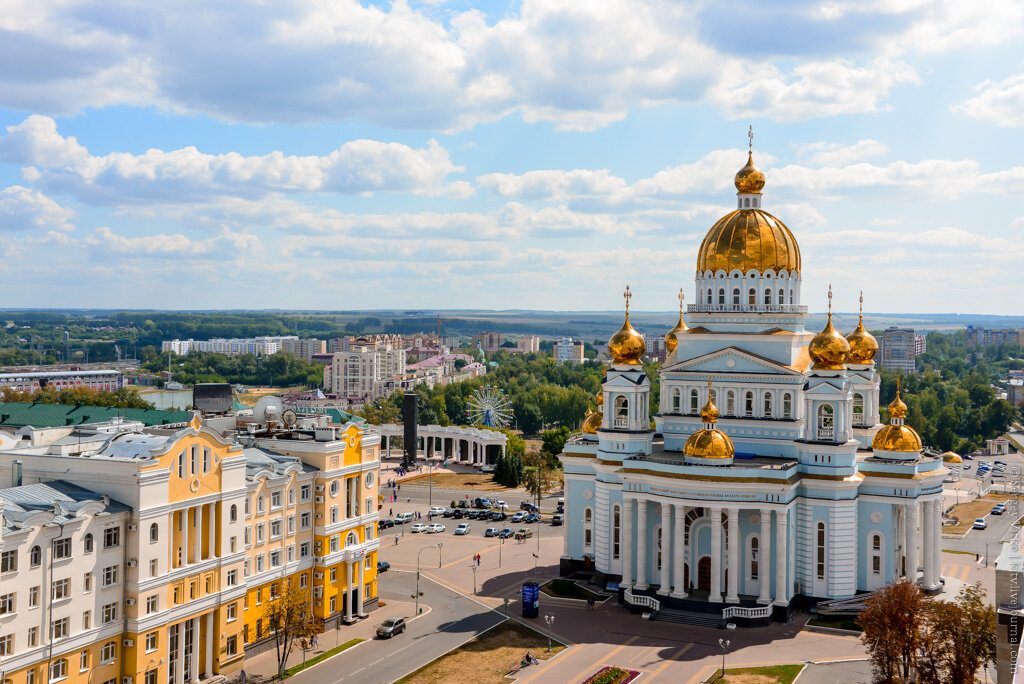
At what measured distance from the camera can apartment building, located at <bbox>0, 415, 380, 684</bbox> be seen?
1467 inches

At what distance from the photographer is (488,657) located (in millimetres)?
48344

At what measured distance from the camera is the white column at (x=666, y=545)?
54656 millimetres

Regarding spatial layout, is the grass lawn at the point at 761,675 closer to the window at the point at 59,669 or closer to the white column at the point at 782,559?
the white column at the point at 782,559

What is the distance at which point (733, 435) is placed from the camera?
60.0 meters

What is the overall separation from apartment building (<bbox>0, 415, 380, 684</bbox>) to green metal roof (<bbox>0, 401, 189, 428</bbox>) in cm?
4675

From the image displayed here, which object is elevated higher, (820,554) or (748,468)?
(748,468)

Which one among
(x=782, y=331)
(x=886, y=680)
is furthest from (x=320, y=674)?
(x=782, y=331)

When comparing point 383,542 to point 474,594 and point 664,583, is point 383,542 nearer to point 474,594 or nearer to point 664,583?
point 474,594

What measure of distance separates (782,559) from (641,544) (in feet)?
26.3

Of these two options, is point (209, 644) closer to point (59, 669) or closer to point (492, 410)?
point (59, 669)

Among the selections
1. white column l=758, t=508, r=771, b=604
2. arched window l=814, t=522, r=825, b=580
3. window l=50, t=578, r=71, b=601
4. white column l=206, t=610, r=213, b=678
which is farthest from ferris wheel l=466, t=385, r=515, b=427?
window l=50, t=578, r=71, b=601

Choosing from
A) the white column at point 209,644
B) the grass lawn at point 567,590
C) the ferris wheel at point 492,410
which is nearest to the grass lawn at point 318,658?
the white column at point 209,644

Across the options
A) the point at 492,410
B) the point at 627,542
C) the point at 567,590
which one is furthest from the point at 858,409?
the point at 492,410

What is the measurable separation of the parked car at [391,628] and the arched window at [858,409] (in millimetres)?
33612
